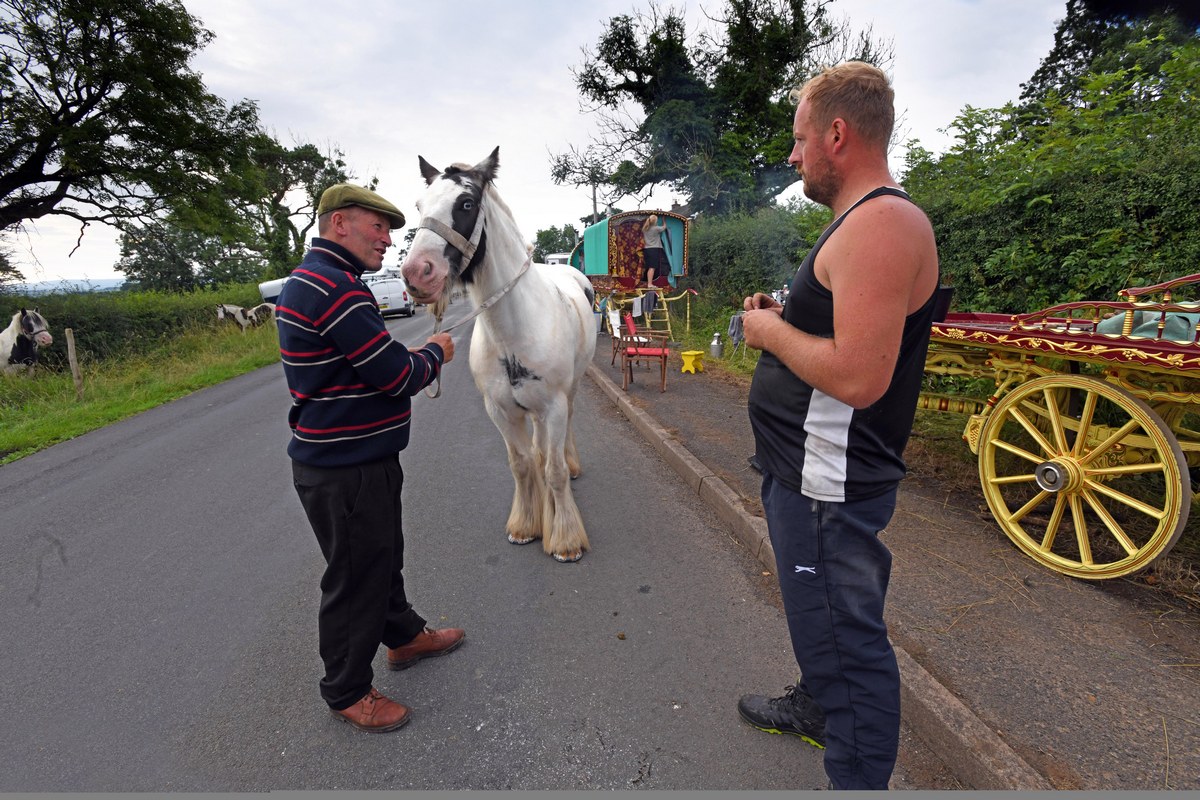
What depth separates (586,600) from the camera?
2.86 m

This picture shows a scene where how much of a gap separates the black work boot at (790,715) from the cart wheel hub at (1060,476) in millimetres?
1822

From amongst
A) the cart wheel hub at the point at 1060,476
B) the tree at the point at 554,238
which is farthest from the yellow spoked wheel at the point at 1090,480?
the tree at the point at 554,238

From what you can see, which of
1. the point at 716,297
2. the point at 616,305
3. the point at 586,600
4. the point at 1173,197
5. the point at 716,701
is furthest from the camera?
the point at 716,297

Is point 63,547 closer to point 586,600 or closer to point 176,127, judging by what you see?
point 586,600

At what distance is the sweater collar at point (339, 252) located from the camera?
1828 millimetres

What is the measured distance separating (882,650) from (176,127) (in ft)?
67.8

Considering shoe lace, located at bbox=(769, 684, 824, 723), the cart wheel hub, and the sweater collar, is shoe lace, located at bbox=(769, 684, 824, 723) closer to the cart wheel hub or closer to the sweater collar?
the cart wheel hub

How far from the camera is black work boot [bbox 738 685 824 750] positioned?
6.26ft

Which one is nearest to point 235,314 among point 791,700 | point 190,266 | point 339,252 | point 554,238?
point 339,252

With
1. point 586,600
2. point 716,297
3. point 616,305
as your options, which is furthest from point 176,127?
point 586,600

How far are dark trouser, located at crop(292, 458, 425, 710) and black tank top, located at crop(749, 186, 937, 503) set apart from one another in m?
1.45

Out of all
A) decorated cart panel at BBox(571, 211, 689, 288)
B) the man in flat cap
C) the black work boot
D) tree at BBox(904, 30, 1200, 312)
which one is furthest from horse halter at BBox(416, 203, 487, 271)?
decorated cart panel at BBox(571, 211, 689, 288)

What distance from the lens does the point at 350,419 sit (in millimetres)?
1842

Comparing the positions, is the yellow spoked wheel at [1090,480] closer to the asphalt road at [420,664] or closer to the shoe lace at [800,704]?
the asphalt road at [420,664]
